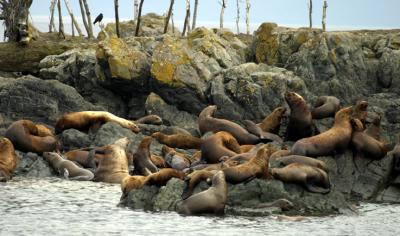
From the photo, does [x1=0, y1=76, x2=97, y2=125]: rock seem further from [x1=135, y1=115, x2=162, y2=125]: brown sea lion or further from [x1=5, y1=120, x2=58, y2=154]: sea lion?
[x1=5, y1=120, x2=58, y2=154]: sea lion

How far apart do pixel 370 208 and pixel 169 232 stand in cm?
567

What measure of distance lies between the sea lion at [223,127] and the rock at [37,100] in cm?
508

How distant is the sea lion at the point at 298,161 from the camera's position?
19828 millimetres

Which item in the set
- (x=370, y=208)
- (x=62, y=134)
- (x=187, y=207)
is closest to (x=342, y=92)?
(x=62, y=134)

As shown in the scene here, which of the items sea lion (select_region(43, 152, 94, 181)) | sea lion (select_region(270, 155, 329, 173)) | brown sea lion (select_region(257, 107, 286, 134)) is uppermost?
sea lion (select_region(270, 155, 329, 173))

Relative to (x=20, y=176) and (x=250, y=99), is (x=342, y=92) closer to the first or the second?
(x=250, y=99)

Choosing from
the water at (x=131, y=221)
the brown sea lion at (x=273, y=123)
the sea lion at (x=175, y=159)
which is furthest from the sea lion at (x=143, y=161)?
the brown sea lion at (x=273, y=123)

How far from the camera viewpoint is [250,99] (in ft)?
99.3

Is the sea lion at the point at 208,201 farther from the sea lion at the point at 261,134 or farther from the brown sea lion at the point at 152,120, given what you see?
the brown sea lion at the point at 152,120

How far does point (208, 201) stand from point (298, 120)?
9178 mm

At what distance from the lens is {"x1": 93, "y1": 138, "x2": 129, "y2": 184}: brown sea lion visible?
22.6m

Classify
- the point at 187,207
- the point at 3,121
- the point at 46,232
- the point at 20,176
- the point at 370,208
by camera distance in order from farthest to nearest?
the point at 3,121 < the point at 20,176 < the point at 370,208 < the point at 187,207 < the point at 46,232

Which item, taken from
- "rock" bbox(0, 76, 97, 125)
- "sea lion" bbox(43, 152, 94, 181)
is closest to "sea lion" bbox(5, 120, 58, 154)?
"sea lion" bbox(43, 152, 94, 181)

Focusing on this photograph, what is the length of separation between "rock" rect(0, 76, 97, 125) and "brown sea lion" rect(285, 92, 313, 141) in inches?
312
